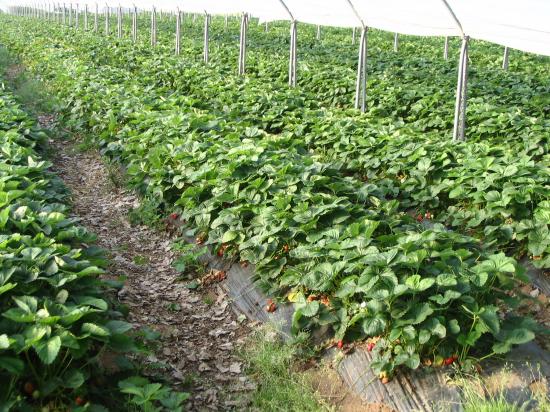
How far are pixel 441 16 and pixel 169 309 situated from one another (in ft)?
19.9

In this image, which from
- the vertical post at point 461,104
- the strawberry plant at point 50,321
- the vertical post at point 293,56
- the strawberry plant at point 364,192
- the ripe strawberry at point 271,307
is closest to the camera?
the strawberry plant at point 50,321

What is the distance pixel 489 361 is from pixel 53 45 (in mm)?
20579

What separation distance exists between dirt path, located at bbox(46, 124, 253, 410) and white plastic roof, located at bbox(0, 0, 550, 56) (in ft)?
16.5

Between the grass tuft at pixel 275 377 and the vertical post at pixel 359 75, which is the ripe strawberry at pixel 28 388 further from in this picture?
the vertical post at pixel 359 75

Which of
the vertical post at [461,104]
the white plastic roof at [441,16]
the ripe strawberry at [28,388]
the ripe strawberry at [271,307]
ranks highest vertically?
the white plastic roof at [441,16]

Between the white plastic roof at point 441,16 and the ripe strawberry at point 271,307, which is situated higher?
the white plastic roof at point 441,16

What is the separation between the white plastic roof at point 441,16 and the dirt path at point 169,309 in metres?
5.03

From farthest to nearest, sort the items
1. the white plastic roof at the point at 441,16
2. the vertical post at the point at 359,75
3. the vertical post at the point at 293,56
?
1. the vertical post at the point at 293,56
2. the vertical post at the point at 359,75
3. the white plastic roof at the point at 441,16

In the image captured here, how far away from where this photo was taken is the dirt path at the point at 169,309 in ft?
14.0

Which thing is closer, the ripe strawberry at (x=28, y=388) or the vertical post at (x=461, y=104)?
the ripe strawberry at (x=28, y=388)

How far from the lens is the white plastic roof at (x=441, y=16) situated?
7496 mm

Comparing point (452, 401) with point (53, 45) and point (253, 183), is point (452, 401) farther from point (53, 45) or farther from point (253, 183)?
point (53, 45)

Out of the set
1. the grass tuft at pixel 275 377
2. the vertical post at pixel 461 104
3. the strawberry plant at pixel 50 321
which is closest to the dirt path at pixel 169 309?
the grass tuft at pixel 275 377

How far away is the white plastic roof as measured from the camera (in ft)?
24.6
